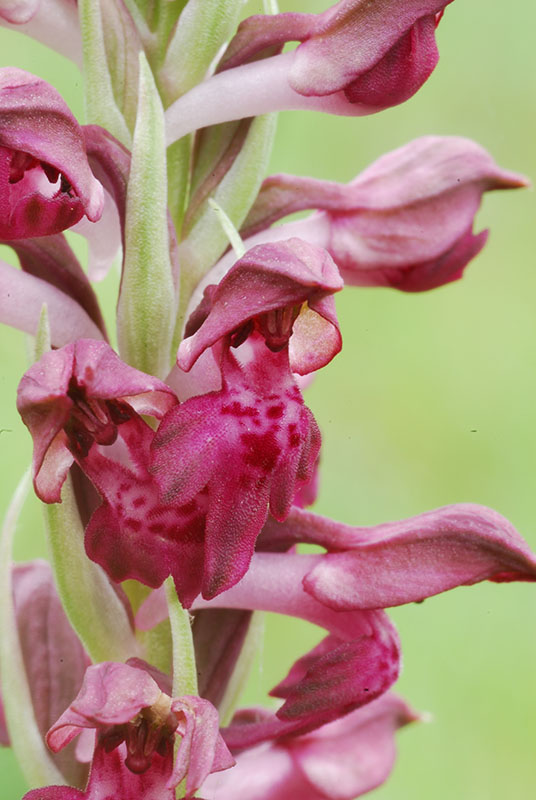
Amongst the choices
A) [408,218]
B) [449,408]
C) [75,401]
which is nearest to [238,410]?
[75,401]

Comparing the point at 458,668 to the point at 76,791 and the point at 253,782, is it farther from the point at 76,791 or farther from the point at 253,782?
the point at 76,791

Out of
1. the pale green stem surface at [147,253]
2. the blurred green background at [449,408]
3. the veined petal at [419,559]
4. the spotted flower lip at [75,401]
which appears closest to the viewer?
the spotted flower lip at [75,401]

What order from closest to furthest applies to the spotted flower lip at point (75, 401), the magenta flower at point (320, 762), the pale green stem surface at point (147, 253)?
the spotted flower lip at point (75, 401), the pale green stem surface at point (147, 253), the magenta flower at point (320, 762)

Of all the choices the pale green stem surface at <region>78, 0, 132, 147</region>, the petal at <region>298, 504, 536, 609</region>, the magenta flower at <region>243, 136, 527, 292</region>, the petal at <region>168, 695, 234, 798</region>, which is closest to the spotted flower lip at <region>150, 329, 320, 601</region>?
the petal at <region>168, 695, 234, 798</region>

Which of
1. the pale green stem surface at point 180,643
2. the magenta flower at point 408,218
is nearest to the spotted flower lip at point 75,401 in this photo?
the pale green stem surface at point 180,643

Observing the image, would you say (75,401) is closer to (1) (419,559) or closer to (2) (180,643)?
(2) (180,643)

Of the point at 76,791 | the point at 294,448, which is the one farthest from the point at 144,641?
the point at 294,448

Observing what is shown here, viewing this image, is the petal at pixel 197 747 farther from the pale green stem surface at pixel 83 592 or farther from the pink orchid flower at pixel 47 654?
the pink orchid flower at pixel 47 654
